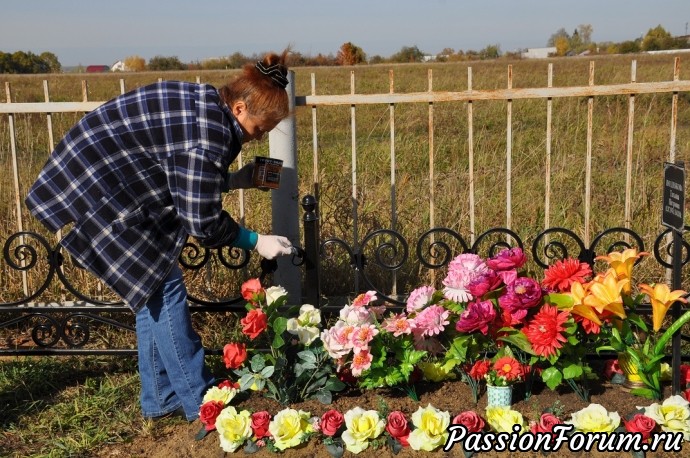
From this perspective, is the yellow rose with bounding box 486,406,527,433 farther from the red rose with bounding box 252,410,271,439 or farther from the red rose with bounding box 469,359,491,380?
the red rose with bounding box 252,410,271,439

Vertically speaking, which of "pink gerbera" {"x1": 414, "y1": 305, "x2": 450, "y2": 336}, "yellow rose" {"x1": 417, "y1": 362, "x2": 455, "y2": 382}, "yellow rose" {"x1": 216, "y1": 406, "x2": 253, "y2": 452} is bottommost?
"yellow rose" {"x1": 216, "y1": 406, "x2": 253, "y2": 452}

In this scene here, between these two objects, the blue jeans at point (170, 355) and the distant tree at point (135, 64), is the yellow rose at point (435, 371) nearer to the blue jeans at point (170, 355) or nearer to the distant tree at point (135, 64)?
the blue jeans at point (170, 355)

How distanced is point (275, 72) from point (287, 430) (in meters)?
1.37

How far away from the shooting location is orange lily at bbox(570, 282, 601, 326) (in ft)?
9.62

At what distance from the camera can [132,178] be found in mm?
2895

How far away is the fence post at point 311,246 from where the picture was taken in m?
3.58

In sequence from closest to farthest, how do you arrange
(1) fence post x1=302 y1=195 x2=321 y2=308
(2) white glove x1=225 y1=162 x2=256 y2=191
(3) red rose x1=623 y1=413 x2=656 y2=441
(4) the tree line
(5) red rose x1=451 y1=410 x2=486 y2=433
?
(3) red rose x1=623 y1=413 x2=656 y2=441 < (5) red rose x1=451 y1=410 x2=486 y2=433 < (2) white glove x1=225 y1=162 x2=256 y2=191 < (1) fence post x1=302 y1=195 x2=321 y2=308 < (4) the tree line

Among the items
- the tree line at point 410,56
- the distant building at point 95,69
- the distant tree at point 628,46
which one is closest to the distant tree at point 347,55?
the tree line at point 410,56

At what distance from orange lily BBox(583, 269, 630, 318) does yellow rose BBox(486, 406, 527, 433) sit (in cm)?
51

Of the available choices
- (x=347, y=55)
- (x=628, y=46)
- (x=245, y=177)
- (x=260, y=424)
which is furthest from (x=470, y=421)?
(x=628, y=46)

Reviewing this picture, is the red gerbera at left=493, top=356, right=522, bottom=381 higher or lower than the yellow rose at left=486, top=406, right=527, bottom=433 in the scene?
higher

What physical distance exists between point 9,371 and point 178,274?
1.43m

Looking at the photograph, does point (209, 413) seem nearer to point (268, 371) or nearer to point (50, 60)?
point (268, 371)

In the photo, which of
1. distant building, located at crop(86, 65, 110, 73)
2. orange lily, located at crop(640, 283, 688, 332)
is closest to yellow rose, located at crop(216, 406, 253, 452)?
orange lily, located at crop(640, 283, 688, 332)
